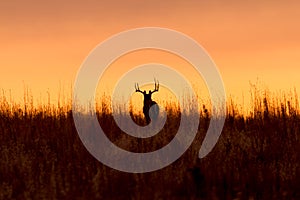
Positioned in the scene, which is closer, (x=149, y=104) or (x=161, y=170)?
(x=161, y=170)

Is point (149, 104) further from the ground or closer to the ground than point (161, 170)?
further from the ground

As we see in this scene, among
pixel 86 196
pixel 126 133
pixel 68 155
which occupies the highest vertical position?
pixel 126 133

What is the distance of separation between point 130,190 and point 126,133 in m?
5.50

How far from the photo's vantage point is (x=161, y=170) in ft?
36.2

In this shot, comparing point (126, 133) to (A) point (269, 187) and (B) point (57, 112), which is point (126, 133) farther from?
(A) point (269, 187)

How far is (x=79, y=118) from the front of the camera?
15.8 m

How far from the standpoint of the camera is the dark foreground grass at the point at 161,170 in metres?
9.45

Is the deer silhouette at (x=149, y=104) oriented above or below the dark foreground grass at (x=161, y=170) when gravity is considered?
above

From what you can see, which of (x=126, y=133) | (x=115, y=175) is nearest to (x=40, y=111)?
(x=126, y=133)

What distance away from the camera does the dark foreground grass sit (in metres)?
9.45

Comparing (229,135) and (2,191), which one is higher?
(229,135)

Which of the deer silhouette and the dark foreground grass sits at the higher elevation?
the deer silhouette

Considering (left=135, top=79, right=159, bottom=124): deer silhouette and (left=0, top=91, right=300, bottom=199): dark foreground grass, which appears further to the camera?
(left=135, top=79, right=159, bottom=124): deer silhouette

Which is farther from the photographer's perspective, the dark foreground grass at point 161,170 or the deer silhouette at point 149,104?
the deer silhouette at point 149,104
